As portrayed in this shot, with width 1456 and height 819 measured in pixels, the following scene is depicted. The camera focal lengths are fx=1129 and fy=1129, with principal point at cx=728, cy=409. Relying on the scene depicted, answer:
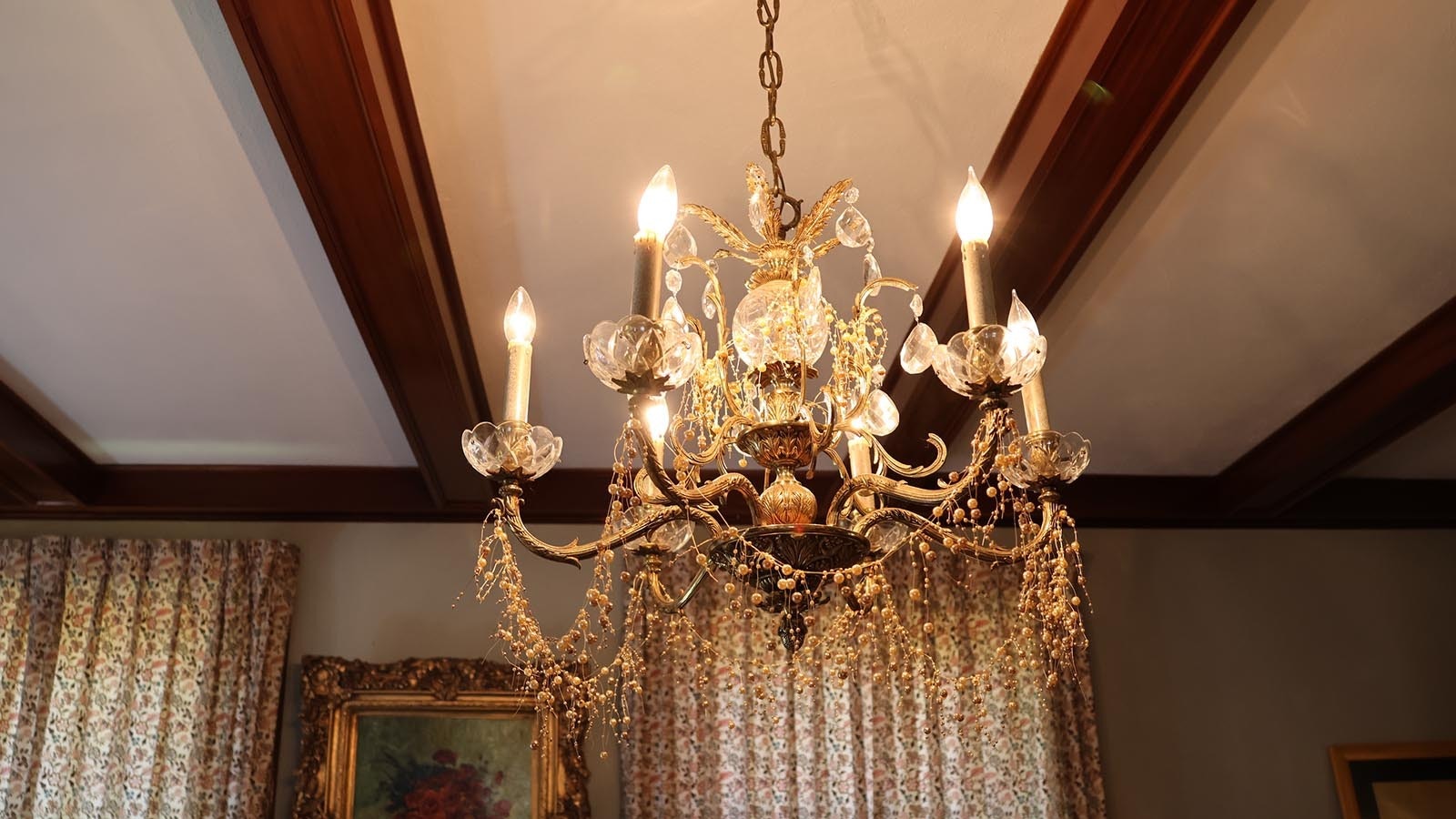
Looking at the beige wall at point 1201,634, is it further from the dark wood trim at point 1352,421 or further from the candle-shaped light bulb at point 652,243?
the candle-shaped light bulb at point 652,243

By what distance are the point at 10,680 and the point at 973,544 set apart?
367cm

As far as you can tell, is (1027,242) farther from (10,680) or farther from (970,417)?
(10,680)

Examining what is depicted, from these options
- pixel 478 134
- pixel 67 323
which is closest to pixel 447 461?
pixel 67 323

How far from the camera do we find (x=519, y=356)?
1632mm

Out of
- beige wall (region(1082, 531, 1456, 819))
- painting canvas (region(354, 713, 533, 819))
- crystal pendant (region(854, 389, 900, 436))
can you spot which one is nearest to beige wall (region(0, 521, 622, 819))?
painting canvas (region(354, 713, 533, 819))

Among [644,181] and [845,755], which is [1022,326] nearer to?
[644,181]

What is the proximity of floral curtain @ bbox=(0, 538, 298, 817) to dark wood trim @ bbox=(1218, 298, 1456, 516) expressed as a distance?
3595mm

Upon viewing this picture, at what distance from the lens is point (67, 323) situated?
123 inches

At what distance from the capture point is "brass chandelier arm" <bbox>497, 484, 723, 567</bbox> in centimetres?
158

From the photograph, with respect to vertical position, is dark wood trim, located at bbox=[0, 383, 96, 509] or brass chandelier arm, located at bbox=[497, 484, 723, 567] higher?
dark wood trim, located at bbox=[0, 383, 96, 509]

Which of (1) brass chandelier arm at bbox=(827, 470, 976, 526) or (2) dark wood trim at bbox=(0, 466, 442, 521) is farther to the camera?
(2) dark wood trim at bbox=(0, 466, 442, 521)

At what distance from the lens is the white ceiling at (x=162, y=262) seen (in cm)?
212

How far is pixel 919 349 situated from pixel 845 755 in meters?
2.71

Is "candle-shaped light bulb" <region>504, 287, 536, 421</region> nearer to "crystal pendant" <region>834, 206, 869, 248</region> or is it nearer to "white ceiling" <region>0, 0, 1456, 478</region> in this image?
"crystal pendant" <region>834, 206, 869, 248</region>
